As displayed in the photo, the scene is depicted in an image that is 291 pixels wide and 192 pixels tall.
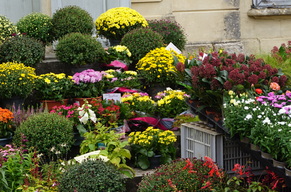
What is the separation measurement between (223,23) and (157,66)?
3304 millimetres

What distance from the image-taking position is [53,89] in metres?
7.07

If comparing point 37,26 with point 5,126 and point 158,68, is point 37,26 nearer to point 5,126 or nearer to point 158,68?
point 158,68

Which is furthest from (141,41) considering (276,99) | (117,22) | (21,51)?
(276,99)

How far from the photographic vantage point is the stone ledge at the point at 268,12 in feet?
35.9

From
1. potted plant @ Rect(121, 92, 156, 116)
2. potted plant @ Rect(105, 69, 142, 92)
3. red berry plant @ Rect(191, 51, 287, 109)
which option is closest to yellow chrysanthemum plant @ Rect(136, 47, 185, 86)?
potted plant @ Rect(105, 69, 142, 92)

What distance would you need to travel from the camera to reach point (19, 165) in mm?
5250

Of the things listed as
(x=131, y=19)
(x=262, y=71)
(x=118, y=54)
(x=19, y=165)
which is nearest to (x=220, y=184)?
(x=262, y=71)

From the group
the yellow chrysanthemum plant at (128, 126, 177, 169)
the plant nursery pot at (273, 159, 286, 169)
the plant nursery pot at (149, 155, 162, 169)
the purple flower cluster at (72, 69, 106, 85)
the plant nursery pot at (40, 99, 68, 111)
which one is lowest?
the plant nursery pot at (149, 155, 162, 169)

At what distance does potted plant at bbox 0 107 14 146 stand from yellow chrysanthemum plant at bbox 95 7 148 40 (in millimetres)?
3130

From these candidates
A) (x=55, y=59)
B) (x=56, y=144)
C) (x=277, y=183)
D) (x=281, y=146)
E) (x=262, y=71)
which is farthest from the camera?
(x=55, y=59)

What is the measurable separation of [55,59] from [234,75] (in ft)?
13.8

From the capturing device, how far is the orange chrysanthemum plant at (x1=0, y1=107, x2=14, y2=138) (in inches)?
235

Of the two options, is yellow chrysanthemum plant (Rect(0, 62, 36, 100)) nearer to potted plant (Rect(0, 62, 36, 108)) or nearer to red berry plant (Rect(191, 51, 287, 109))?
potted plant (Rect(0, 62, 36, 108))

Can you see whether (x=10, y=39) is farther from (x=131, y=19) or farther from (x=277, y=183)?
(x=277, y=183)
